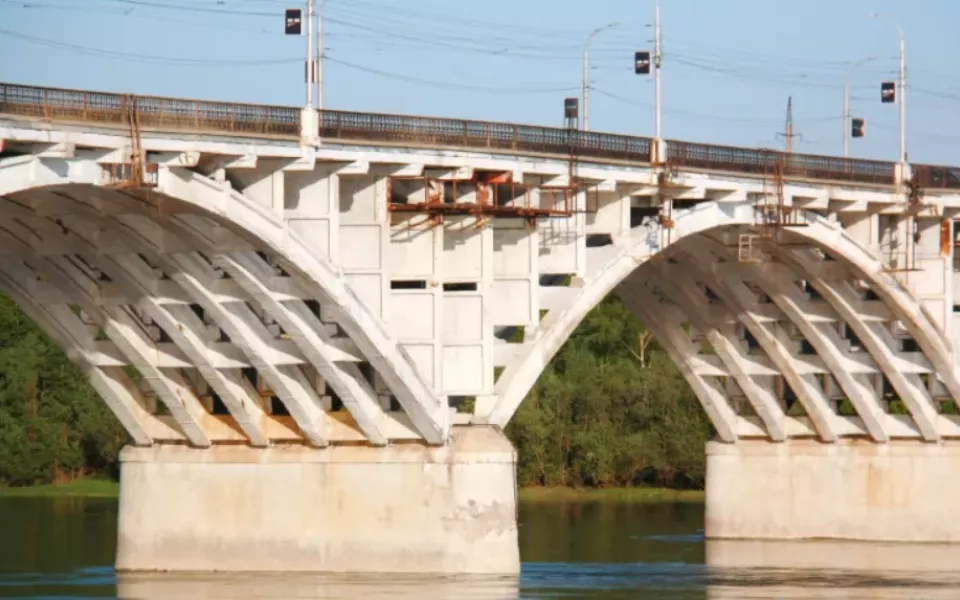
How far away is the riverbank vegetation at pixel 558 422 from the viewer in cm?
11500

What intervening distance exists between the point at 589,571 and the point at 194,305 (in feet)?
55.0

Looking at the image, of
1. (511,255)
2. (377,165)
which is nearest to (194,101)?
(377,165)

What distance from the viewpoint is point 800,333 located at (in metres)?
84.4

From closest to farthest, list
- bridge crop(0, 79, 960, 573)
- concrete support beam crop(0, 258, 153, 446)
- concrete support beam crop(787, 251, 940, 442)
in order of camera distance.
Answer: bridge crop(0, 79, 960, 573)
concrete support beam crop(0, 258, 153, 446)
concrete support beam crop(787, 251, 940, 442)

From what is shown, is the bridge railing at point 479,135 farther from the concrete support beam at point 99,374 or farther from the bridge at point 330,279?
the concrete support beam at point 99,374

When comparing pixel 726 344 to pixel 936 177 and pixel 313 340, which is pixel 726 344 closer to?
pixel 936 177

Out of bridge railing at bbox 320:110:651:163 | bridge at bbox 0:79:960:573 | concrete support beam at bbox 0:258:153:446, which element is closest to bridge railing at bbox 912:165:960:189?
bridge at bbox 0:79:960:573

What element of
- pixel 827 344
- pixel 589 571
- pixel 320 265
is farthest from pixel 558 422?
pixel 320 265

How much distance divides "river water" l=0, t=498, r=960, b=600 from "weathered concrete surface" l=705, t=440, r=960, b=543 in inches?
46.1

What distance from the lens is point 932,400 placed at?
281 feet

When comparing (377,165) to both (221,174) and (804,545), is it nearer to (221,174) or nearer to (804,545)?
(221,174)

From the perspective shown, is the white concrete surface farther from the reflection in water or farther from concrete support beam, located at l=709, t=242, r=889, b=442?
concrete support beam, located at l=709, t=242, r=889, b=442

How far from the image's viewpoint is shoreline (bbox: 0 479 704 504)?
114375 millimetres

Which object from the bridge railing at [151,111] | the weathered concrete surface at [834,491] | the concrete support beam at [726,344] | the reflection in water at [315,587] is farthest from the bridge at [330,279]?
the weathered concrete surface at [834,491]
